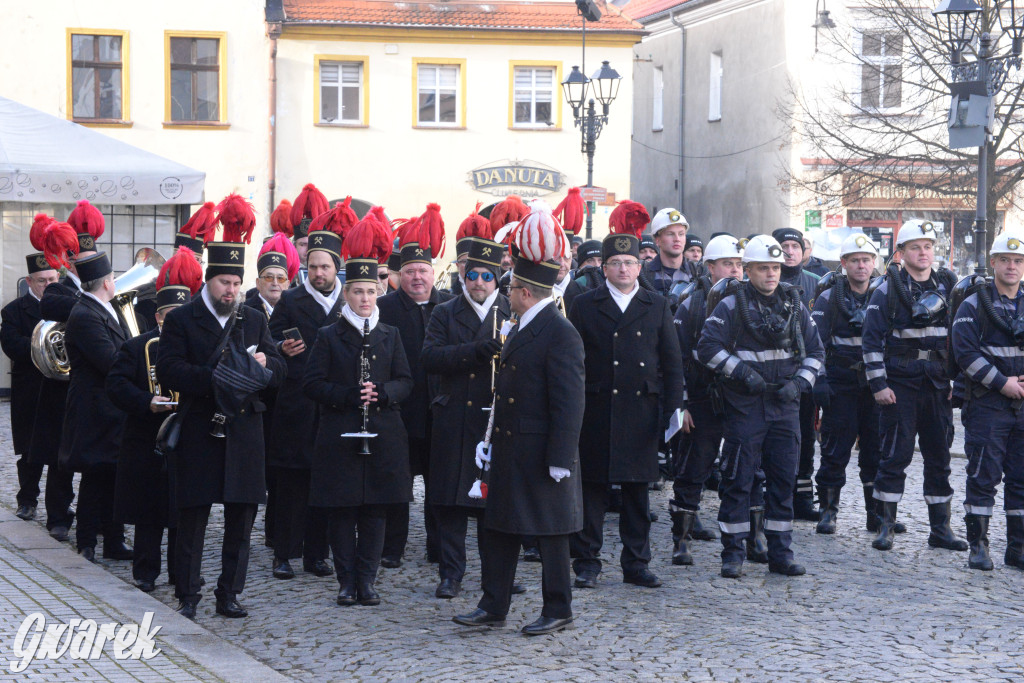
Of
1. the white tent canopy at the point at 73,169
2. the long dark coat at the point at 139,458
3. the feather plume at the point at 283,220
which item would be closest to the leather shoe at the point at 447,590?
the long dark coat at the point at 139,458

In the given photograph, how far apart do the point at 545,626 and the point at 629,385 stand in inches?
73.5

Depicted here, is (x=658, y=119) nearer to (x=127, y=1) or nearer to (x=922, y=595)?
(x=127, y=1)

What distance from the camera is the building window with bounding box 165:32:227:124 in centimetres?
3114

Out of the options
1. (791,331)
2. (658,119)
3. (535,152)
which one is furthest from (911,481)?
(658,119)

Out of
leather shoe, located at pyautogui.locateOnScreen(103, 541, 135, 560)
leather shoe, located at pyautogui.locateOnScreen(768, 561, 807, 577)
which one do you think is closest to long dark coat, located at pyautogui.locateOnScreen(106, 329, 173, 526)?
leather shoe, located at pyautogui.locateOnScreen(103, 541, 135, 560)

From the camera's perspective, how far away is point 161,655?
651 cm

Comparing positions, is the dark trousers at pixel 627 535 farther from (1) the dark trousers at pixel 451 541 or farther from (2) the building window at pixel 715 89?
(2) the building window at pixel 715 89

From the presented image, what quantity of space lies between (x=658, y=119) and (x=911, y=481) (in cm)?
2926

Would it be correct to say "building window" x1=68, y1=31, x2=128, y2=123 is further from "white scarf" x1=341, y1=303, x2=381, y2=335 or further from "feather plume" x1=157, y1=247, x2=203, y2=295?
"white scarf" x1=341, y1=303, x2=381, y2=335

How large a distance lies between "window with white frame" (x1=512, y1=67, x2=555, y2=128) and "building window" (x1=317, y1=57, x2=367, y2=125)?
140 inches

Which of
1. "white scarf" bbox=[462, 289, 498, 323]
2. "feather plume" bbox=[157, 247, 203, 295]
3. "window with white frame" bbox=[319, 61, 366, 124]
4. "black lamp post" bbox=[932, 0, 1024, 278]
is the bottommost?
"white scarf" bbox=[462, 289, 498, 323]

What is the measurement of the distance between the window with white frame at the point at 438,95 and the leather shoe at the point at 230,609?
25990 mm

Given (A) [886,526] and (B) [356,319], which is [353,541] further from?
(A) [886,526]

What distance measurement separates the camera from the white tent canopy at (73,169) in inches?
625
